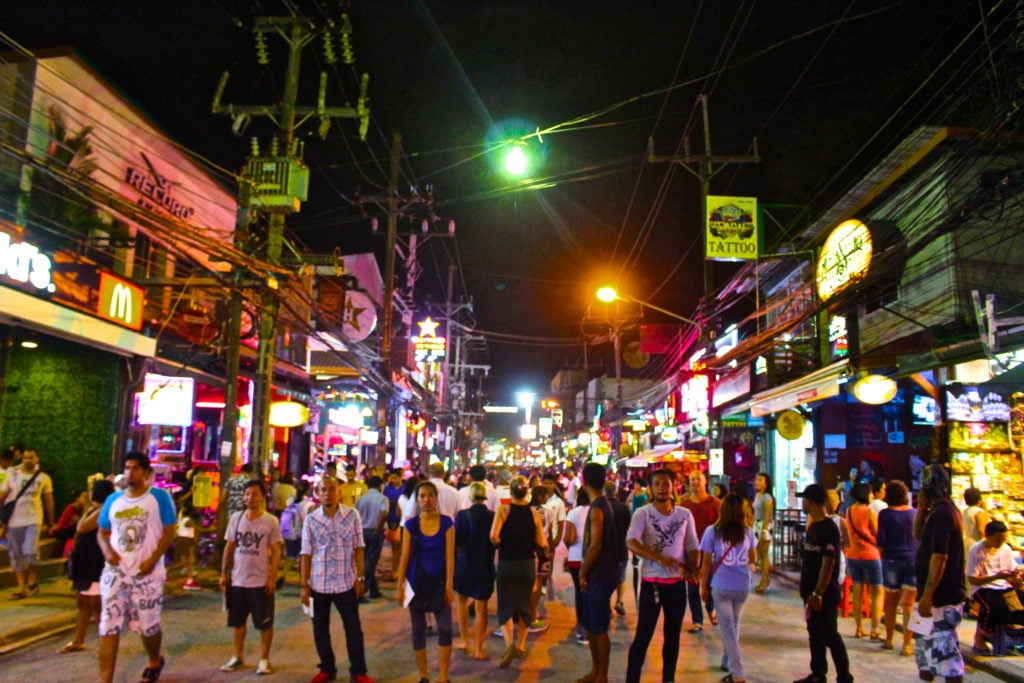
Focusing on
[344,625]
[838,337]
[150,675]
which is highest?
[838,337]

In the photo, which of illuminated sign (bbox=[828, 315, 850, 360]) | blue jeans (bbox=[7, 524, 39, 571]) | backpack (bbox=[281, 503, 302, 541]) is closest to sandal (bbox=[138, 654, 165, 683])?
blue jeans (bbox=[7, 524, 39, 571])

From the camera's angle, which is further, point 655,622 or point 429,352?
point 429,352

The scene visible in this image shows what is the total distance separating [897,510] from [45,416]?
14.2 meters

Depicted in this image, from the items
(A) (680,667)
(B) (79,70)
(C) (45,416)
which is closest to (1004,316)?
(A) (680,667)

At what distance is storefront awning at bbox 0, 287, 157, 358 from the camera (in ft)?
37.1

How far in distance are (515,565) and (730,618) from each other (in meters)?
2.18

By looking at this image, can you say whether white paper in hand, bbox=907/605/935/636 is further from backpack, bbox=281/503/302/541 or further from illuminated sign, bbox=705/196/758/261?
illuminated sign, bbox=705/196/758/261

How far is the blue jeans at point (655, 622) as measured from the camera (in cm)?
661

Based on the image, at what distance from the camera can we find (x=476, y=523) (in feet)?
26.2

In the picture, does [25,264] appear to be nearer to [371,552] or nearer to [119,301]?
[119,301]

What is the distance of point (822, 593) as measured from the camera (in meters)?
6.84

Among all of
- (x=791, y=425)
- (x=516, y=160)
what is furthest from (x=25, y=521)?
(x=791, y=425)

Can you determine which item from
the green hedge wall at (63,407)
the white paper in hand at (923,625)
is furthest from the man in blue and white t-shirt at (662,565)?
the green hedge wall at (63,407)

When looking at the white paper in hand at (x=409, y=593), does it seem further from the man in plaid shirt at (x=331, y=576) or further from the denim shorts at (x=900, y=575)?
the denim shorts at (x=900, y=575)
